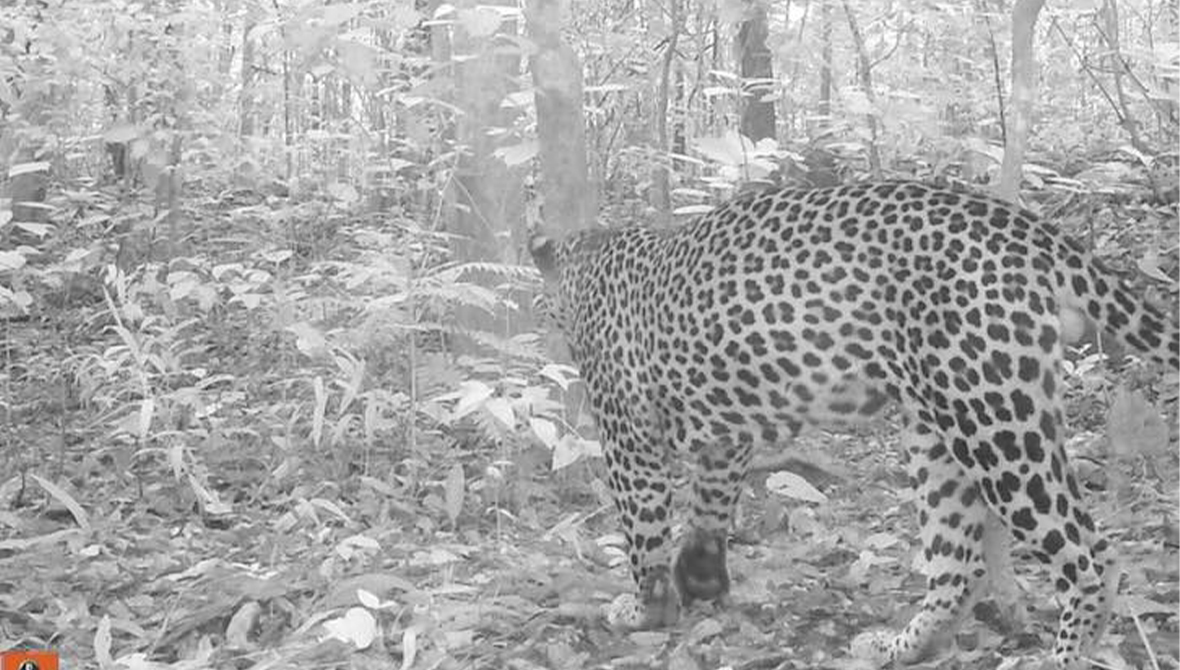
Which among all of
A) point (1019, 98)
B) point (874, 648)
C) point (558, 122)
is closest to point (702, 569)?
point (874, 648)

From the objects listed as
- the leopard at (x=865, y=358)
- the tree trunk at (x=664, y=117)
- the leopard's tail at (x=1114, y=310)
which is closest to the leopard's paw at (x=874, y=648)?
the leopard at (x=865, y=358)

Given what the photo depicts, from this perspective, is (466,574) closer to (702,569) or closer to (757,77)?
(702,569)

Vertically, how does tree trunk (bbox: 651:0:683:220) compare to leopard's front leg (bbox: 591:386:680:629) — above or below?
above

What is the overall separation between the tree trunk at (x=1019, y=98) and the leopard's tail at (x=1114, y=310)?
5.26 ft

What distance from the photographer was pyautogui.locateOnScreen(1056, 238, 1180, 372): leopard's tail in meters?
3.79

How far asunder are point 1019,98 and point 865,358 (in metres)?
1.98

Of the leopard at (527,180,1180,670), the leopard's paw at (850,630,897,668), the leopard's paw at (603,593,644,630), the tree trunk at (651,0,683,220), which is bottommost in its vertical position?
the leopard's paw at (603,593,644,630)

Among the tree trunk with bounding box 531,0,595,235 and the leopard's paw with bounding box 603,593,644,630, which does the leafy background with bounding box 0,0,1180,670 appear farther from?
the tree trunk with bounding box 531,0,595,235

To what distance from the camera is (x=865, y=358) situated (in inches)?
164

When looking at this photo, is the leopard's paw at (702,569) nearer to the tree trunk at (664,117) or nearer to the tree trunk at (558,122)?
the tree trunk at (558,122)

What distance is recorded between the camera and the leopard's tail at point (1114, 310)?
379 centimetres

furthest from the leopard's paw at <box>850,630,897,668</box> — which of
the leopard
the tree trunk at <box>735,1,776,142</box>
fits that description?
the tree trunk at <box>735,1,776,142</box>

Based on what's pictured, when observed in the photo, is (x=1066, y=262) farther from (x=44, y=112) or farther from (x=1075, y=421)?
(x=44, y=112)

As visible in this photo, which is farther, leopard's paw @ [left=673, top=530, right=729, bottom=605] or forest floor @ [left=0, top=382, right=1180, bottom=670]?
leopard's paw @ [left=673, top=530, right=729, bottom=605]
